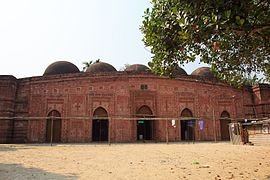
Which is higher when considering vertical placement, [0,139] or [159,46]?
[159,46]

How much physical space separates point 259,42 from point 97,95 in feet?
45.3

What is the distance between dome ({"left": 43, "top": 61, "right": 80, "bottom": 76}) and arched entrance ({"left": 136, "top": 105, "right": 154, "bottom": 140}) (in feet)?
26.0

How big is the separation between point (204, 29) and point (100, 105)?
584 inches

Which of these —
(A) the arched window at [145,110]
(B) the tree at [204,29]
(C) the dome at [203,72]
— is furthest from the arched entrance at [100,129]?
(B) the tree at [204,29]

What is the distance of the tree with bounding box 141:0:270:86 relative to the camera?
4340 mm

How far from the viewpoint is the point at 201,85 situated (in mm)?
20531

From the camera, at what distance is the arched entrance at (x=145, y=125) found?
61.6 feet

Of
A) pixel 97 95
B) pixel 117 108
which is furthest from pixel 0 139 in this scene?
pixel 117 108

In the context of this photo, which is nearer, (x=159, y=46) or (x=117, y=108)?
(x=159, y=46)

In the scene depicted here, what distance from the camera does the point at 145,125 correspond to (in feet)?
66.5

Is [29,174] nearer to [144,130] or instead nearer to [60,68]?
[144,130]

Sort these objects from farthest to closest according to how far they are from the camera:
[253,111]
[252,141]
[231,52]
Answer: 1. [253,111]
2. [252,141]
3. [231,52]

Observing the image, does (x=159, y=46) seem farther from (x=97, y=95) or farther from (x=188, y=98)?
(x=188, y=98)

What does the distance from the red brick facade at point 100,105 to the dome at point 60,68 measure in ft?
7.85
